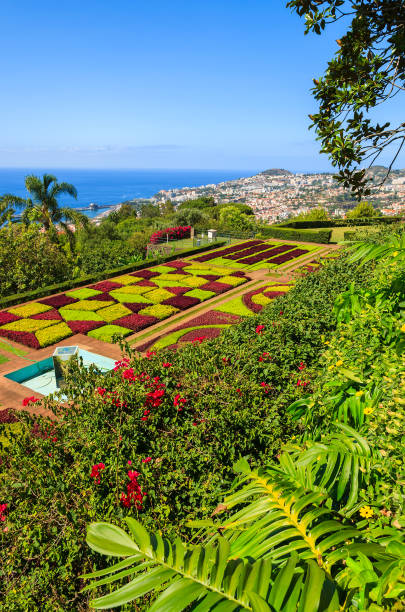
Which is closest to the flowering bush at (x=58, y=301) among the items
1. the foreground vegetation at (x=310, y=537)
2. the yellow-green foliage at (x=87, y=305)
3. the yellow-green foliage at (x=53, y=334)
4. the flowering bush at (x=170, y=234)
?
the yellow-green foliage at (x=87, y=305)

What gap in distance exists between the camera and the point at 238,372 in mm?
4730

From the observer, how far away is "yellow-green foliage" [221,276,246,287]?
2408 centimetres

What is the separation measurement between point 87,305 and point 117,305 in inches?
69.2

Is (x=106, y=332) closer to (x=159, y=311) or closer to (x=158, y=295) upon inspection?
(x=159, y=311)

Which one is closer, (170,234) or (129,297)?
(129,297)

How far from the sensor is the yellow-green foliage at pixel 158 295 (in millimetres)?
21562

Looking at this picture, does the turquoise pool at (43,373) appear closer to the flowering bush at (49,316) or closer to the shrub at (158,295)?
the flowering bush at (49,316)

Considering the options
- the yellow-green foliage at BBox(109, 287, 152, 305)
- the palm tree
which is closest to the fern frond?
the yellow-green foliage at BBox(109, 287, 152, 305)

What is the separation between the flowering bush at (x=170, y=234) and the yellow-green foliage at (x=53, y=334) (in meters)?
20.5

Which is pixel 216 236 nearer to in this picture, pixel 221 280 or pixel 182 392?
pixel 221 280

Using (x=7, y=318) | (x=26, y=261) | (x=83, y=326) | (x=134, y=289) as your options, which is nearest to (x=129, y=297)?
(x=134, y=289)

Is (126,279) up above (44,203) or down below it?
below

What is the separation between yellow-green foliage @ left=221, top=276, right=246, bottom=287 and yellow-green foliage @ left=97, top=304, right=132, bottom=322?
24.5 feet

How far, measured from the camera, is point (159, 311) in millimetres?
19578
